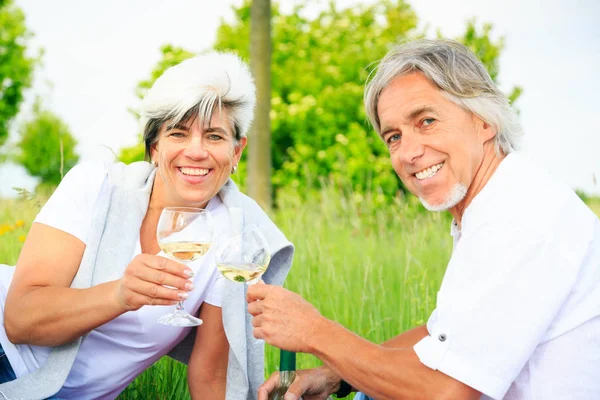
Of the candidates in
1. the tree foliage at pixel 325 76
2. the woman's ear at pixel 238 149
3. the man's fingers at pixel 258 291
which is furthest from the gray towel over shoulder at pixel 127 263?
the tree foliage at pixel 325 76

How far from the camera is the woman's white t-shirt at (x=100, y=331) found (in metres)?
2.78

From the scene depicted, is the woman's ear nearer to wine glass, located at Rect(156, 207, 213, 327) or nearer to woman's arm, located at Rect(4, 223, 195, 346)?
wine glass, located at Rect(156, 207, 213, 327)

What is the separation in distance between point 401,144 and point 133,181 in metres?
1.23

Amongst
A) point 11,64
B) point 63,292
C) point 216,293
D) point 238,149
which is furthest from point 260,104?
point 11,64

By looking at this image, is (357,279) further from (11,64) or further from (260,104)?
(11,64)

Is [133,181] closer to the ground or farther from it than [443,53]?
→ closer to the ground

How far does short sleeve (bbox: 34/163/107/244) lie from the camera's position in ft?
9.01

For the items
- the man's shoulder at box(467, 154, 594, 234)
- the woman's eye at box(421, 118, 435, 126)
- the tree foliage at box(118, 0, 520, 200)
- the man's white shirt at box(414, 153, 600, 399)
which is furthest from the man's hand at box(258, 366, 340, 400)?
the tree foliage at box(118, 0, 520, 200)

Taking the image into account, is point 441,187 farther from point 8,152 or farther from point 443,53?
point 8,152

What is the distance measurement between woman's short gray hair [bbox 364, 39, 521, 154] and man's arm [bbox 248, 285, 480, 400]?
930 mm

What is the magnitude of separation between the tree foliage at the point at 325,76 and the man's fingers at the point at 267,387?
10.9m

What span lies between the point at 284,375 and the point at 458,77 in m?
1.29

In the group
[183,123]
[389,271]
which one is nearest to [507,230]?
[183,123]

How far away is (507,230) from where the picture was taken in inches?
78.4
